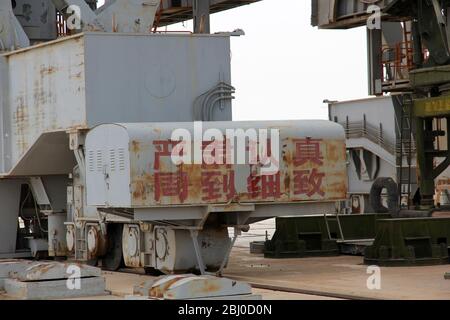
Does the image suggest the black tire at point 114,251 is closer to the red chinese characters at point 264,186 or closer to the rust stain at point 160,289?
the red chinese characters at point 264,186

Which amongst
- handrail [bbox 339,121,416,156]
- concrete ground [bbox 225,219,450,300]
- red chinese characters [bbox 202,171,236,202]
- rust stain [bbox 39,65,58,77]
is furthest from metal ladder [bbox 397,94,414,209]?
red chinese characters [bbox 202,171,236,202]

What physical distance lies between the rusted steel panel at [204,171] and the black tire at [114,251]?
2322 millimetres

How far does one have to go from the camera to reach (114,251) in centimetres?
2239

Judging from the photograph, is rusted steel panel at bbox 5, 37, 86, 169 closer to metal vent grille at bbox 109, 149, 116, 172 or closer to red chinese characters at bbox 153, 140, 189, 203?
metal vent grille at bbox 109, 149, 116, 172

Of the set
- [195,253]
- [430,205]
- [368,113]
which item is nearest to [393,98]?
[368,113]

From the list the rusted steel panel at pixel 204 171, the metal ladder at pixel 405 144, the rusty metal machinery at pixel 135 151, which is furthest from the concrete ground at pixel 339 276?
the metal ladder at pixel 405 144

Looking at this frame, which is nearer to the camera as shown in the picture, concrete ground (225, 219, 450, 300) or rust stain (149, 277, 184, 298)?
rust stain (149, 277, 184, 298)

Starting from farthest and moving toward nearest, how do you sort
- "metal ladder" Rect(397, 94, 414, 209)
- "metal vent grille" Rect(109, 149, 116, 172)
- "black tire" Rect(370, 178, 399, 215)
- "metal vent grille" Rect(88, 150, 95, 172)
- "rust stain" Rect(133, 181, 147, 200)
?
1. "metal ladder" Rect(397, 94, 414, 209)
2. "black tire" Rect(370, 178, 399, 215)
3. "metal vent grille" Rect(88, 150, 95, 172)
4. "metal vent grille" Rect(109, 149, 116, 172)
5. "rust stain" Rect(133, 181, 147, 200)

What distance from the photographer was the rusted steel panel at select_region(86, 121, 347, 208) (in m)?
18.6

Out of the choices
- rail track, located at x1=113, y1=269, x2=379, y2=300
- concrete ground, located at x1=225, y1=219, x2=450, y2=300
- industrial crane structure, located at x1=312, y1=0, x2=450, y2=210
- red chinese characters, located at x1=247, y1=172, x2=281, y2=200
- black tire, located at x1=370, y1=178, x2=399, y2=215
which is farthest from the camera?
black tire, located at x1=370, y1=178, x2=399, y2=215

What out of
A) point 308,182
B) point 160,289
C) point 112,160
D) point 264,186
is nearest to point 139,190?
point 112,160

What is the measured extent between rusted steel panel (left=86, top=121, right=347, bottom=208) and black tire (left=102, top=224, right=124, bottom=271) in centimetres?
232

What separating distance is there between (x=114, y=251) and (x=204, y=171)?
4222 millimetres
